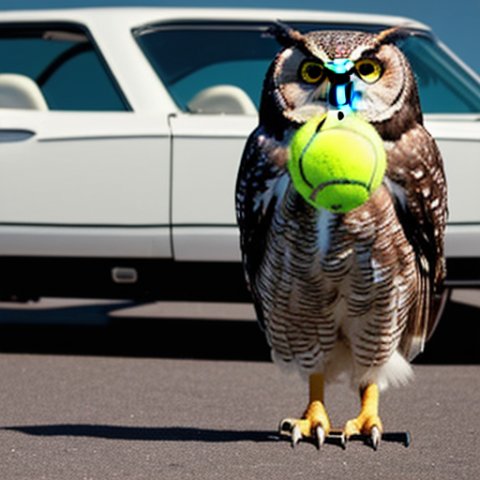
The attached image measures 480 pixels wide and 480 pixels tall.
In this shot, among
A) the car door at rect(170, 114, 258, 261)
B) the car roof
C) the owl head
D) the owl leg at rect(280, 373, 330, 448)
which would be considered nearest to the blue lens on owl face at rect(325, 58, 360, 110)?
the owl head

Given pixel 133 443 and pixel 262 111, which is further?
pixel 133 443

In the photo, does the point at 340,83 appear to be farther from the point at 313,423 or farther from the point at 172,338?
the point at 172,338

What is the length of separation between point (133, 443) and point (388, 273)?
3.79 ft

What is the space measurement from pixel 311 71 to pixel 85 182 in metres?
3.01

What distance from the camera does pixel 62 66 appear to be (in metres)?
8.27

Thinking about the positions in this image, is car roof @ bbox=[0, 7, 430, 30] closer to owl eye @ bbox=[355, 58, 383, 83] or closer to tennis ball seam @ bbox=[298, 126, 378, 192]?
owl eye @ bbox=[355, 58, 383, 83]

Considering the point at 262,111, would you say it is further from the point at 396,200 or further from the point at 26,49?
the point at 26,49

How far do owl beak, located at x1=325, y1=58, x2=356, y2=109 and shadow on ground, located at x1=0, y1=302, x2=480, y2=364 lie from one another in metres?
3.48

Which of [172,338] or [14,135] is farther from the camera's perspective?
[172,338]

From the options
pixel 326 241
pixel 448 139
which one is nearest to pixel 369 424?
pixel 326 241

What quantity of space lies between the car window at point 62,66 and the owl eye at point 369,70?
3.28 m

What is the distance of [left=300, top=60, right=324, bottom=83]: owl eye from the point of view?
4.46 metres

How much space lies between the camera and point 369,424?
16.5 feet

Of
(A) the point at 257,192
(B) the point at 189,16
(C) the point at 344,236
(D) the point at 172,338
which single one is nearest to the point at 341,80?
(C) the point at 344,236
